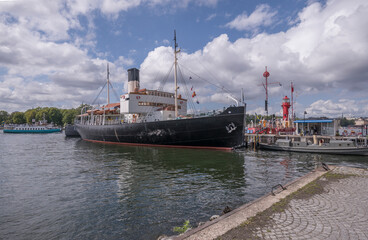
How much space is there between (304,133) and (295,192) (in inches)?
1114

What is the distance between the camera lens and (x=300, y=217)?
5203mm

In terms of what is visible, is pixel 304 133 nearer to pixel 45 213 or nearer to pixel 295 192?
pixel 295 192

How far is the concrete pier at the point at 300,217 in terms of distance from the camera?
4.39 metres

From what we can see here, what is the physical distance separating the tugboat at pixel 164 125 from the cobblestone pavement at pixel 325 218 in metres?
15.7

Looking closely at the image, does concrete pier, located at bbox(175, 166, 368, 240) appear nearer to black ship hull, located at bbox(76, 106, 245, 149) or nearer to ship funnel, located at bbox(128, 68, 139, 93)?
black ship hull, located at bbox(76, 106, 245, 149)

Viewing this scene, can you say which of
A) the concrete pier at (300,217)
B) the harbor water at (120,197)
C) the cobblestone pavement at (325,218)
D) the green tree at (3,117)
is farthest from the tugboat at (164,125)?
the green tree at (3,117)

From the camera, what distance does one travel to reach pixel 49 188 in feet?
33.9

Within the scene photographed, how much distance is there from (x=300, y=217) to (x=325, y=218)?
0.62 meters

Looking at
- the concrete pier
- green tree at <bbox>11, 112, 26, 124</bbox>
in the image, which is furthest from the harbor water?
green tree at <bbox>11, 112, 26, 124</bbox>

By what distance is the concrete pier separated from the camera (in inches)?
173

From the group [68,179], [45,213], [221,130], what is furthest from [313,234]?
[221,130]

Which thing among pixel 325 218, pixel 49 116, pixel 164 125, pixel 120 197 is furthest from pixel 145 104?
pixel 49 116

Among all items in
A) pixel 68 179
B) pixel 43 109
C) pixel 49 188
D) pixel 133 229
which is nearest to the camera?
pixel 133 229

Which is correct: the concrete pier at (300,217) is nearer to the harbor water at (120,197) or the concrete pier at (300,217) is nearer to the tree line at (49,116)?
the harbor water at (120,197)
